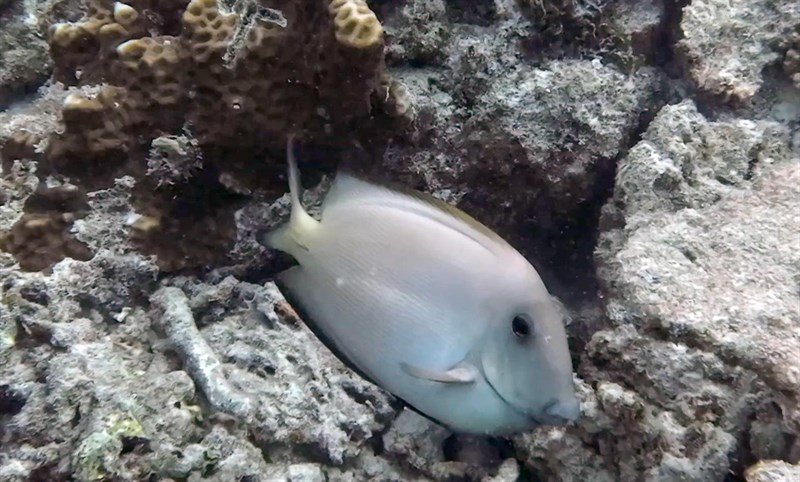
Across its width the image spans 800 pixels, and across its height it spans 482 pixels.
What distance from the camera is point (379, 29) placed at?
212 cm

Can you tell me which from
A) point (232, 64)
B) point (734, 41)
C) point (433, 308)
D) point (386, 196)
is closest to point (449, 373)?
point (433, 308)

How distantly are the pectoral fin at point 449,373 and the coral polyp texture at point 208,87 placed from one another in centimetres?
115

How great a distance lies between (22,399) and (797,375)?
2.21 metres

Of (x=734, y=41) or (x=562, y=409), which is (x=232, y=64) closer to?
(x=562, y=409)

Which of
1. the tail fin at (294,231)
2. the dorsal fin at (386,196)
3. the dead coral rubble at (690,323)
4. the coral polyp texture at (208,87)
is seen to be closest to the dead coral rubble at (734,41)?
the dead coral rubble at (690,323)

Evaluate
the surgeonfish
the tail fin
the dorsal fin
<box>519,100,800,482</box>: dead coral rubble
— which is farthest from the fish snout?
the tail fin

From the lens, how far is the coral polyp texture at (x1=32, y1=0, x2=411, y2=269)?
2197 mm

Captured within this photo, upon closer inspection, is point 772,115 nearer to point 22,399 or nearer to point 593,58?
point 593,58

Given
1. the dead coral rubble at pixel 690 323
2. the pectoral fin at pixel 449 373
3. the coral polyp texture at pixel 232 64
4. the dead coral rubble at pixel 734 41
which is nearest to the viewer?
the pectoral fin at pixel 449 373

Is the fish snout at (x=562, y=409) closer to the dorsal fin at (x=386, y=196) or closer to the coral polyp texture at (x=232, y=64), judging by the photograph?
the dorsal fin at (x=386, y=196)

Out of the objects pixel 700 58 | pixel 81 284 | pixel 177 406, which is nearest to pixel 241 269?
pixel 81 284

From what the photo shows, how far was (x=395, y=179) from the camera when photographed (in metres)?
2.58

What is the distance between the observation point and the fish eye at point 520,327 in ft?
4.83

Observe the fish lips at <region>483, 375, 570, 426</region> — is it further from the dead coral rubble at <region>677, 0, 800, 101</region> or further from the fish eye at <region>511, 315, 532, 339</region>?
the dead coral rubble at <region>677, 0, 800, 101</region>
